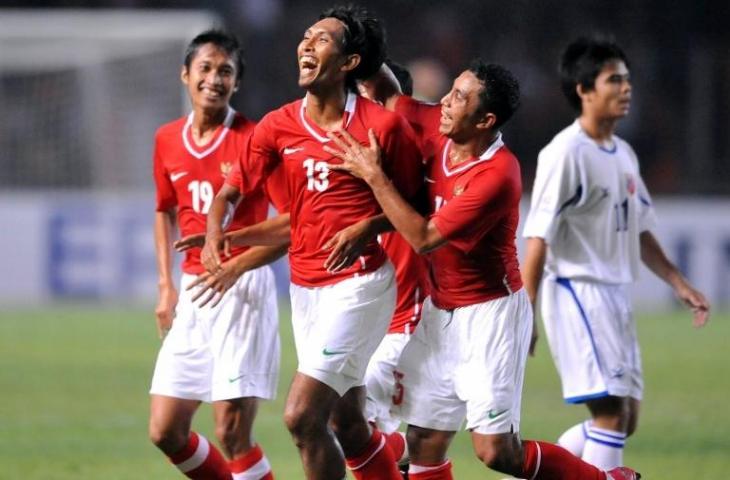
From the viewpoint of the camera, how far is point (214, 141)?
693cm

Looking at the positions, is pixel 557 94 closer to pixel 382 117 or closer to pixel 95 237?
pixel 95 237

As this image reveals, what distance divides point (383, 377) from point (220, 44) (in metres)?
1.79

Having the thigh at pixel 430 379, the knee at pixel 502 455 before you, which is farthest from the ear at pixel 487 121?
the knee at pixel 502 455

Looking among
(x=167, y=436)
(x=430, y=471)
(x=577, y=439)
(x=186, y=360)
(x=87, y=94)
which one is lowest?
(x=577, y=439)

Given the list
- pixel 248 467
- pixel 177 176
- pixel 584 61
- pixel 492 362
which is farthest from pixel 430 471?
pixel 584 61

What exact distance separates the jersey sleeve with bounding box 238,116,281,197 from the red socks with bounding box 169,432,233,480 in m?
1.30

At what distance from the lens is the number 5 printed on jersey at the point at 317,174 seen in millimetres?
5879

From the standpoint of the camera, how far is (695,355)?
45.9ft

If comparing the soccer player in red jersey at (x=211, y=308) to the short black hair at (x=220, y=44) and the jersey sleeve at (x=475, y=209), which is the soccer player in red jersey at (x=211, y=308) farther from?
the jersey sleeve at (x=475, y=209)

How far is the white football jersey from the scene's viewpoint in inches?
275

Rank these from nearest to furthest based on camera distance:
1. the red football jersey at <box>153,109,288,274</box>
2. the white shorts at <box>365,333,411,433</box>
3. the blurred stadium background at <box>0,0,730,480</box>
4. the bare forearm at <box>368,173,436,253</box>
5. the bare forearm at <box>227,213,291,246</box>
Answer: the bare forearm at <box>368,173,436,253</box> → the bare forearm at <box>227,213,291,246</box> → the white shorts at <box>365,333,411,433</box> → the red football jersey at <box>153,109,288,274</box> → the blurred stadium background at <box>0,0,730,480</box>

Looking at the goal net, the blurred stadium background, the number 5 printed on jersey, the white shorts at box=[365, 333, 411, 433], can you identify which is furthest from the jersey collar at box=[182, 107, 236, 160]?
the goal net

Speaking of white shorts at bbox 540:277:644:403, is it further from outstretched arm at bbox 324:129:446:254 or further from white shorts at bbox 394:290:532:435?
outstretched arm at bbox 324:129:446:254

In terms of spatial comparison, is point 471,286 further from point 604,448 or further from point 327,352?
point 604,448
